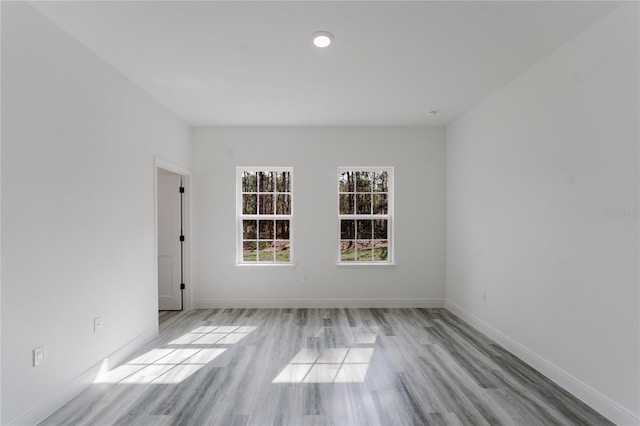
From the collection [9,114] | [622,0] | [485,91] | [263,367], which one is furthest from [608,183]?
[9,114]

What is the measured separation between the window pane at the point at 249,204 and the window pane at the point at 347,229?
1369mm

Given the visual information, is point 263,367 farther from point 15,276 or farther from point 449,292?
point 449,292

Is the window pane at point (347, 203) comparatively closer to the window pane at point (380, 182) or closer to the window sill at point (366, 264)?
the window pane at point (380, 182)

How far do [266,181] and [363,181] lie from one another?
1520 mm

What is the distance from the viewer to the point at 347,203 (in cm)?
451

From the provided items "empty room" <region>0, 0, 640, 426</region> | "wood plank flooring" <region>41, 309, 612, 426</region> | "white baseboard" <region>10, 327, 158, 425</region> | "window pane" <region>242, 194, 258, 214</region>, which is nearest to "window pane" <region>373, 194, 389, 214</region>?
"empty room" <region>0, 0, 640, 426</region>

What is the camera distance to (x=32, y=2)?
1843mm

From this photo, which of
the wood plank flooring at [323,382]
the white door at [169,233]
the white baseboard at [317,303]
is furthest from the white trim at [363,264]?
the white door at [169,233]

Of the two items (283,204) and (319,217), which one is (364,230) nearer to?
(319,217)

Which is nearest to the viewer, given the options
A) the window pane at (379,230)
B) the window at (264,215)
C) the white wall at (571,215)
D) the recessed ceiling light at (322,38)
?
the white wall at (571,215)

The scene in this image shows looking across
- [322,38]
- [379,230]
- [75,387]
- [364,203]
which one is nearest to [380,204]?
[364,203]

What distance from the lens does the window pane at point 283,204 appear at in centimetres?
447

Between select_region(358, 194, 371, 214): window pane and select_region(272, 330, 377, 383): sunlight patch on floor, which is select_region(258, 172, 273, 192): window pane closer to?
select_region(358, 194, 371, 214): window pane

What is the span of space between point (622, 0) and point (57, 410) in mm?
4650
